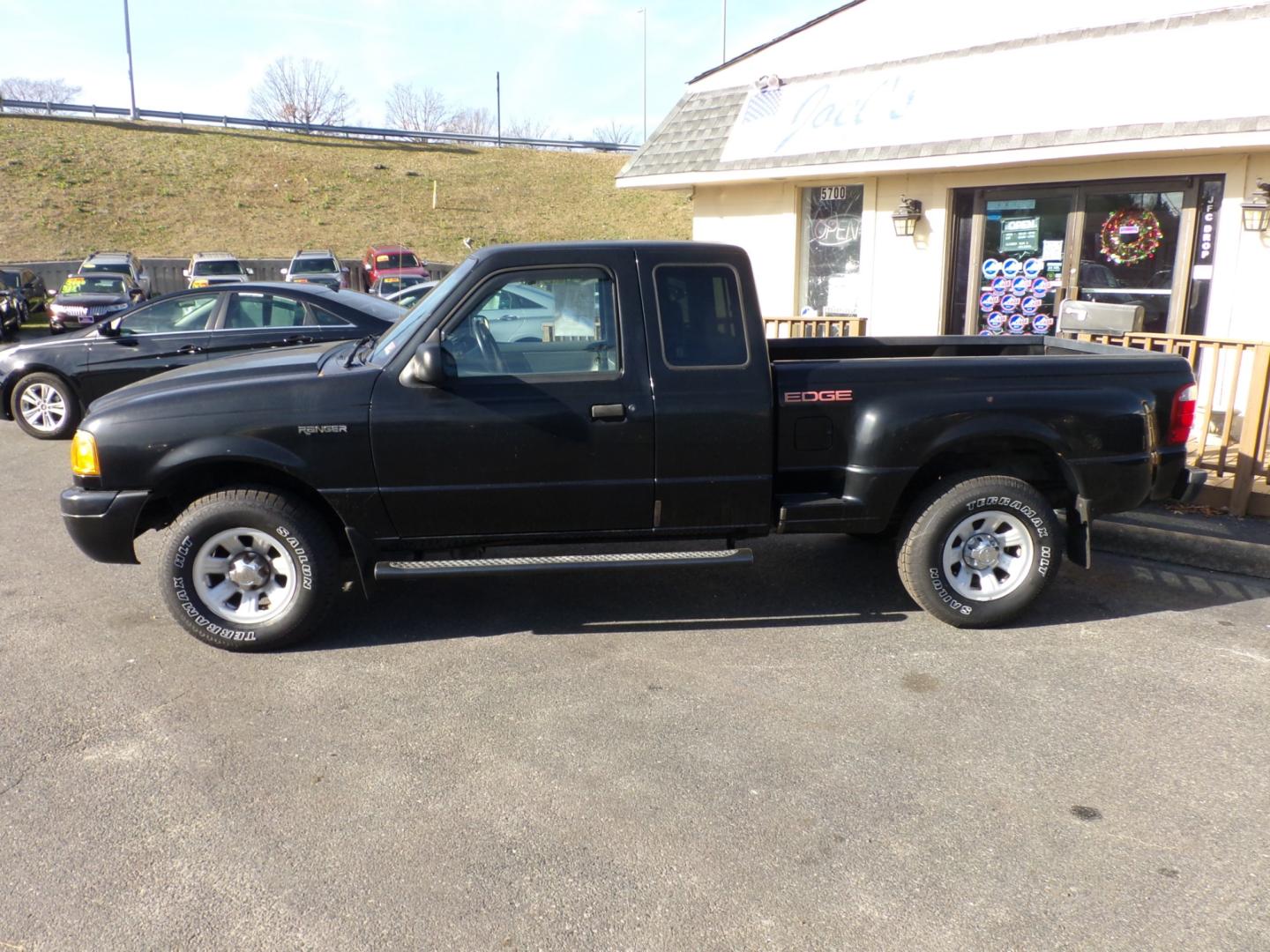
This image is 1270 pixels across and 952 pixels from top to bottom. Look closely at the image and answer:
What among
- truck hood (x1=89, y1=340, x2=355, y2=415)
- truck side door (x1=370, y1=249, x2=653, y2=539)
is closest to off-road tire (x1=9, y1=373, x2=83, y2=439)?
truck hood (x1=89, y1=340, x2=355, y2=415)

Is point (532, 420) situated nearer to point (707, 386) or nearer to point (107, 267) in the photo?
point (707, 386)

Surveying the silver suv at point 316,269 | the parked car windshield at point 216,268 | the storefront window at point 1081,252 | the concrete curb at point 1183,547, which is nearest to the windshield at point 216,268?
the parked car windshield at point 216,268

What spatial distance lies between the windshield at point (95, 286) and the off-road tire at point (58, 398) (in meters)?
11.2

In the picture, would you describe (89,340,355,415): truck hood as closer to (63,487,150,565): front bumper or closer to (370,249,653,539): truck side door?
(63,487,150,565): front bumper

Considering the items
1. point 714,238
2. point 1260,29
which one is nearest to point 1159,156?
point 1260,29

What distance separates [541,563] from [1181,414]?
335cm

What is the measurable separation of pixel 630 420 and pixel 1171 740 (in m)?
2.63

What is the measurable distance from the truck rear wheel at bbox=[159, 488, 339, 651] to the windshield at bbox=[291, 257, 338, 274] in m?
24.1

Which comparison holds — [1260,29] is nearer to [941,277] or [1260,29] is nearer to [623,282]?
[941,277]

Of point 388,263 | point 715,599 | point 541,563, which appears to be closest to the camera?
point 541,563

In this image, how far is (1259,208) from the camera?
872 centimetres

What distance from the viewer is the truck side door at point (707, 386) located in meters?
4.93

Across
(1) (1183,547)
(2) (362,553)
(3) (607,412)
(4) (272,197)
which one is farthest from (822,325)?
(4) (272,197)

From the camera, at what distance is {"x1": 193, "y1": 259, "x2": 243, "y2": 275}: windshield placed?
2612 centimetres
